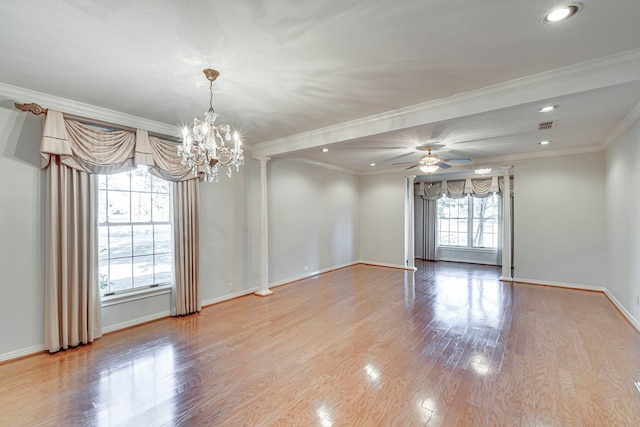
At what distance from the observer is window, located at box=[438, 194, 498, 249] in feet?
27.7

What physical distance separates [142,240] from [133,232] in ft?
0.53

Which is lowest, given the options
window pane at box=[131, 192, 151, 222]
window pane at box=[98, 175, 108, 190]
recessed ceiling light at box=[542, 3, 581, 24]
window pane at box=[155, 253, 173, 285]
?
window pane at box=[155, 253, 173, 285]

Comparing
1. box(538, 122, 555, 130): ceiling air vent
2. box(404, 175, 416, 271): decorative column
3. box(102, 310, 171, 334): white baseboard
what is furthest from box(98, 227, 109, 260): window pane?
box(404, 175, 416, 271): decorative column

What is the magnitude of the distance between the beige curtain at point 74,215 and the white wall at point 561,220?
6859 millimetres

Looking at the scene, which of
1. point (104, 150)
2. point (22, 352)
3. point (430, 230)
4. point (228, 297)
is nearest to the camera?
point (22, 352)

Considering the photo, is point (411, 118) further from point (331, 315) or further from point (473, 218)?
point (473, 218)

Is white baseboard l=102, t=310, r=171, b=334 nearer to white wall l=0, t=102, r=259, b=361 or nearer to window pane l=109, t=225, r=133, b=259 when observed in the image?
white wall l=0, t=102, r=259, b=361

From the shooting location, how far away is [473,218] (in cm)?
872

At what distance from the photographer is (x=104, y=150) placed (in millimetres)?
3391

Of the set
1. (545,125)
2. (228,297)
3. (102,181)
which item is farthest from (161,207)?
(545,125)

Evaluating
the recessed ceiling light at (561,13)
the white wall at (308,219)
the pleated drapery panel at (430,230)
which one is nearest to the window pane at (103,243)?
the white wall at (308,219)

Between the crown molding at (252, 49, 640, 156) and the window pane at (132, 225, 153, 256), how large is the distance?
2.74 m

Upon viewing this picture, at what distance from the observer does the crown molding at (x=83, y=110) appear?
9.56ft

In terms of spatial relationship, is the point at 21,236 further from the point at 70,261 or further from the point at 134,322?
the point at 134,322
